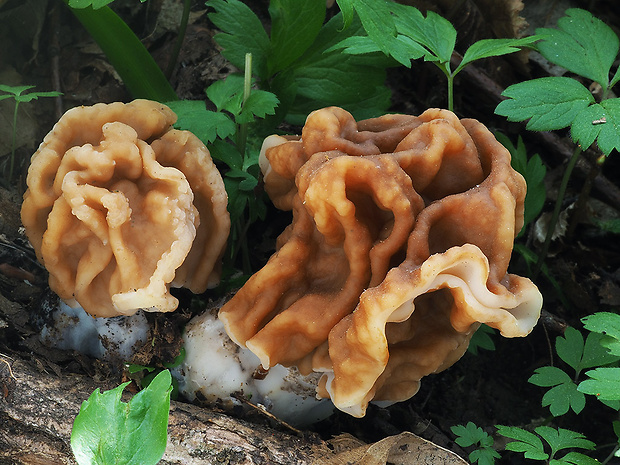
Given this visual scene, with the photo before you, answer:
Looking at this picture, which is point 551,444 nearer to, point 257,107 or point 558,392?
point 558,392

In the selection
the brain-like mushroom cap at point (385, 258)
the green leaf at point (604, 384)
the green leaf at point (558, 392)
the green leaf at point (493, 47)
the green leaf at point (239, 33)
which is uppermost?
the green leaf at point (239, 33)

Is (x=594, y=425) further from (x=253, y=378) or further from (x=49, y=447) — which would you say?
(x=49, y=447)

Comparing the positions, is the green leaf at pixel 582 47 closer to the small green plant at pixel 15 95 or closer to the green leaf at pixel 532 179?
the green leaf at pixel 532 179

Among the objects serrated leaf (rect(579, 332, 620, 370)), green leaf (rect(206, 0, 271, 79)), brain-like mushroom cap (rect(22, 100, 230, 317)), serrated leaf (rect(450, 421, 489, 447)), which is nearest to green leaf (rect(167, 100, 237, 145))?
brain-like mushroom cap (rect(22, 100, 230, 317))

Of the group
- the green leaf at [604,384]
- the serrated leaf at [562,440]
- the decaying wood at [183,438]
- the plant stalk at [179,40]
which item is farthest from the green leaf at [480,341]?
the plant stalk at [179,40]

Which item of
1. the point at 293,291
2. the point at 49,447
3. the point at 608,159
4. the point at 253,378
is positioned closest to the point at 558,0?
the point at 608,159

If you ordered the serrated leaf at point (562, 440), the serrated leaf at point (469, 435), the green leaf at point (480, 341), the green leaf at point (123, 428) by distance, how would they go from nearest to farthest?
the green leaf at point (123, 428), the serrated leaf at point (562, 440), the serrated leaf at point (469, 435), the green leaf at point (480, 341)

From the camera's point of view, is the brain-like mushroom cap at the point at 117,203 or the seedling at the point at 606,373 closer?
the seedling at the point at 606,373
